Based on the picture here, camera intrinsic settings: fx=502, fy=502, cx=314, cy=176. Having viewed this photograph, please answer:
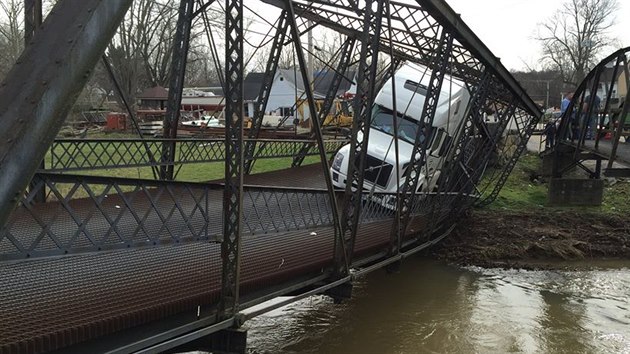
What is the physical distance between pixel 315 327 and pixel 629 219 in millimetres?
9610

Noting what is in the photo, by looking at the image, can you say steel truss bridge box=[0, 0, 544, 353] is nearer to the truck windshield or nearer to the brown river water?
the brown river water

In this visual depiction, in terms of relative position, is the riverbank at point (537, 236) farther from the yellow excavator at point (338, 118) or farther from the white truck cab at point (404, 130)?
the yellow excavator at point (338, 118)

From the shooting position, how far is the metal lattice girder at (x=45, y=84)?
1.80m

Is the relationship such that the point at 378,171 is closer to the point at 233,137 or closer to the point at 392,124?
the point at 392,124

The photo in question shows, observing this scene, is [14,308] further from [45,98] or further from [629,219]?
[629,219]

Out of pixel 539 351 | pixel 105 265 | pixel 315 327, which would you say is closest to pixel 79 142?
pixel 105 265

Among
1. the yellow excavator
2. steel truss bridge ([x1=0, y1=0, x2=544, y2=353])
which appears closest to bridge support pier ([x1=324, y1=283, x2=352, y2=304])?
steel truss bridge ([x1=0, y1=0, x2=544, y2=353])

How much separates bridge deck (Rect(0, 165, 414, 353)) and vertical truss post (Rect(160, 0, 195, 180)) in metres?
3.47

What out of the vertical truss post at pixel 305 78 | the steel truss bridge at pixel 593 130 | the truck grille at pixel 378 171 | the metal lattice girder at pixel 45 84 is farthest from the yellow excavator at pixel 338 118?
the metal lattice girder at pixel 45 84

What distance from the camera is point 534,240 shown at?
11.5 metres

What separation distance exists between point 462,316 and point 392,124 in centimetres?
522

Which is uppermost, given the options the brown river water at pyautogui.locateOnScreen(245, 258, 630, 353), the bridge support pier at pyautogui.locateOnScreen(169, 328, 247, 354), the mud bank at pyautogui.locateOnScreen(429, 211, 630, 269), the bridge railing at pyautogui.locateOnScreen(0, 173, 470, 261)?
the bridge railing at pyautogui.locateOnScreen(0, 173, 470, 261)

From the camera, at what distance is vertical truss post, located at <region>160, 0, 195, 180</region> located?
Answer: 7777 millimetres

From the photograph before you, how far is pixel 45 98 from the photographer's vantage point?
1.85 meters
